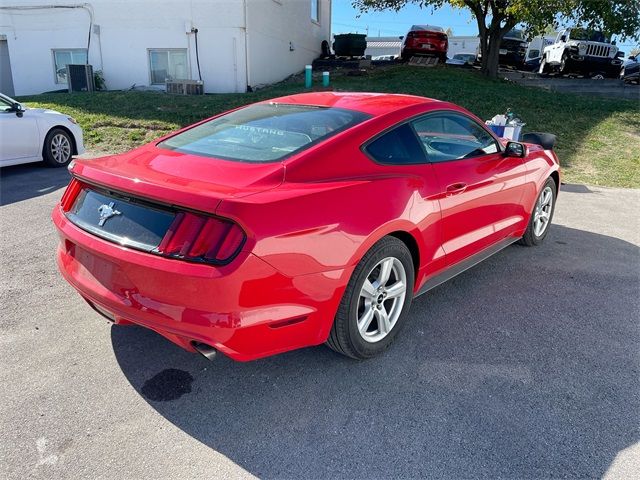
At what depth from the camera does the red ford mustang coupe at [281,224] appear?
2.27 meters

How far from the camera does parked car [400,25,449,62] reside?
19.8 metres

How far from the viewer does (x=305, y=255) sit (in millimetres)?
2424

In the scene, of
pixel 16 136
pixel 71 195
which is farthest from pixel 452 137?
pixel 16 136

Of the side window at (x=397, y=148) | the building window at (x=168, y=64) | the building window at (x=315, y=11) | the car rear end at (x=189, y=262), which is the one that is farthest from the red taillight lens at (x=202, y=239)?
the building window at (x=315, y=11)

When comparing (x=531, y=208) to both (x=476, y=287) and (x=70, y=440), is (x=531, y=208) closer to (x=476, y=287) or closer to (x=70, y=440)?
(x=476, y=287)

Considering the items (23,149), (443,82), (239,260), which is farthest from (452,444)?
(443,82)

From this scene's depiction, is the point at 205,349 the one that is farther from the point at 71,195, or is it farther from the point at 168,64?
the point at 168,64

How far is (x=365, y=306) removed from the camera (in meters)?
2.93

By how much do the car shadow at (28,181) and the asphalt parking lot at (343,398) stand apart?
9.72 ft

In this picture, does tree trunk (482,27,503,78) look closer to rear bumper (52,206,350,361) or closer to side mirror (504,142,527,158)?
side mirror (504,142,527,158)

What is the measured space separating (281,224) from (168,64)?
592 inches

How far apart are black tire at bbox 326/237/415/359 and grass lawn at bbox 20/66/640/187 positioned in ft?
21.7

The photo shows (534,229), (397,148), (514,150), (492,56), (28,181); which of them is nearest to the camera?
(397,148)

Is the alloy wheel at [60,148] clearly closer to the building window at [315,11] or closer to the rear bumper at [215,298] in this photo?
the rear bumper at [215,298]
